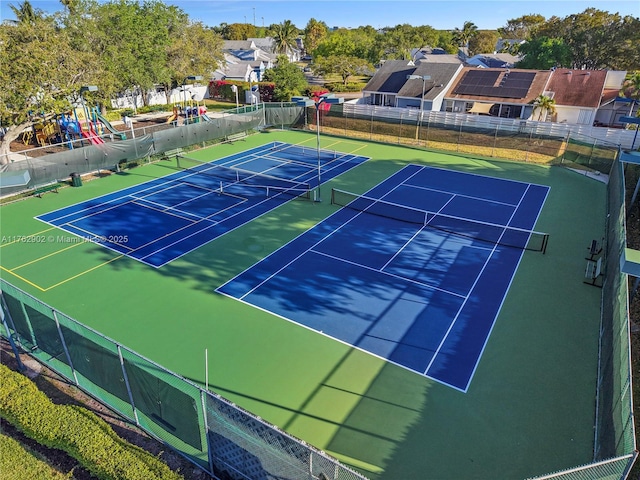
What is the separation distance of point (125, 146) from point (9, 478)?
20.7 m

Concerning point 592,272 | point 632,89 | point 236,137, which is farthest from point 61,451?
point 632,89

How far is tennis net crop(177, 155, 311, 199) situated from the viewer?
886 inches

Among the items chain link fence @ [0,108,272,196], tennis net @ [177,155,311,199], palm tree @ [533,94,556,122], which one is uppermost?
palm tree @ [533,94,556,122]

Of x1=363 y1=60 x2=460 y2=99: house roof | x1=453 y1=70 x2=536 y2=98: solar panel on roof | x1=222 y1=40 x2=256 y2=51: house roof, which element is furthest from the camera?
x1=222 y1=40 x2=256 y2=51: house roof

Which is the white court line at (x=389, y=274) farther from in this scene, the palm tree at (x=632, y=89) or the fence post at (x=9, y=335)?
the palm tree at (x=632, y=89)

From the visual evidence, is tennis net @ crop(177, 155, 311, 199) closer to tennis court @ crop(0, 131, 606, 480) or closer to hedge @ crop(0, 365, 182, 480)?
tennis court @ crop(0, 131, 606, 480)

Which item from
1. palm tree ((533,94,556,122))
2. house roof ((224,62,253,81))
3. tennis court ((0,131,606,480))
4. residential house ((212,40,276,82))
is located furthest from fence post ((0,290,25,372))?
house roof ((224,62,253,81))

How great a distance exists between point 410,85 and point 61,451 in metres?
43.5

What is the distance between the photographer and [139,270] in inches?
602

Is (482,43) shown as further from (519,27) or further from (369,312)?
(369,312)

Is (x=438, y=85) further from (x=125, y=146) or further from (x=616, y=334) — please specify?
(x=616, y=334)

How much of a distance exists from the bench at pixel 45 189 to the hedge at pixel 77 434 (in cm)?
1540

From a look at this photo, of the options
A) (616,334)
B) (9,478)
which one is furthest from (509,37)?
(9,478)

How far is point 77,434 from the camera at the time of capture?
7.88 m
